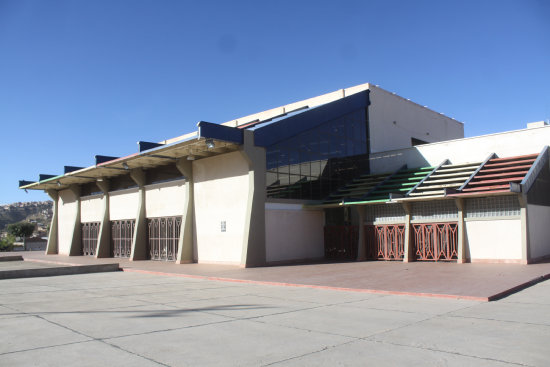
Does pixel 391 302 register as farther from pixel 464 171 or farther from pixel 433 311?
pixel 464 171

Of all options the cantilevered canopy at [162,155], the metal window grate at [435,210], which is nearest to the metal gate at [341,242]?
the metal window grate at [435,210]

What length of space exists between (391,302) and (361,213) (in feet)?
41.3

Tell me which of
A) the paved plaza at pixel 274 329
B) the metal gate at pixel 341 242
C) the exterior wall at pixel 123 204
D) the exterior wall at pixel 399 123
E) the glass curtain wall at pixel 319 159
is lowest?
the paved plaza at pixel 274 329

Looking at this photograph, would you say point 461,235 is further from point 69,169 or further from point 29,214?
point 29,214

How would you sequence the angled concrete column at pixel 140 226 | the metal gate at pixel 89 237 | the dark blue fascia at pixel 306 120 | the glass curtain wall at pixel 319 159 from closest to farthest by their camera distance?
1. the dark blue fascia at pixel 306 120
2. the glass curtain wall at pixel 319 159
3. the angled concrete column at pixel 140 226
4. the metal gate at pixel 89 237

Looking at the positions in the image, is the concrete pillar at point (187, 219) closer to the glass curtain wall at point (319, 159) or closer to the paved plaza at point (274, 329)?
the glass curtain wall at point (319, 159)

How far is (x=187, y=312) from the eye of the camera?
30.8ft

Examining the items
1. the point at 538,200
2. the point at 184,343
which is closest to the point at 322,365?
the point at 184,343

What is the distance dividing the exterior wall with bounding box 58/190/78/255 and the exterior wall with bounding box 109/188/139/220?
5.91 meters

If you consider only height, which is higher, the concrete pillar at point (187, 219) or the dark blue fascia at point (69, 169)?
the dark blue fascia at point (69, 169)

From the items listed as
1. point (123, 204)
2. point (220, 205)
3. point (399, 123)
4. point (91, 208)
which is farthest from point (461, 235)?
point (91, 208)

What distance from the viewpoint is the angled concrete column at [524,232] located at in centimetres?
1748

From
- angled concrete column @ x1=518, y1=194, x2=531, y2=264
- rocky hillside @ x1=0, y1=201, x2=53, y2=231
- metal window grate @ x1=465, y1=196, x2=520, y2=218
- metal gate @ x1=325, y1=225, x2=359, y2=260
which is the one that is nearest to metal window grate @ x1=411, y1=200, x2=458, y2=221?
metal window grate @ x1=465, y1=196, x2=520, y2=218

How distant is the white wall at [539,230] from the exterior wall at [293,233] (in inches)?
387
